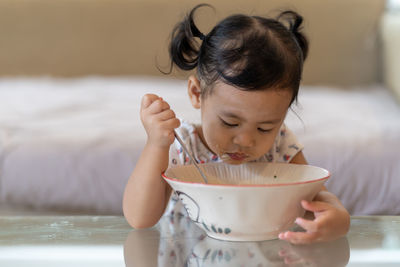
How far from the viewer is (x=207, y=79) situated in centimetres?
79

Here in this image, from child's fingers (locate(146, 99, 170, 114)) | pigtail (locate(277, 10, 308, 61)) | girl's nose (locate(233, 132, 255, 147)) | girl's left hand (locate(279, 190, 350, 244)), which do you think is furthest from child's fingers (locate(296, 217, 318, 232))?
pigtail (locate(277, 10, 308, 61))

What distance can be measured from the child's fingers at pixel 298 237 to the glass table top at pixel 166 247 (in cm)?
1

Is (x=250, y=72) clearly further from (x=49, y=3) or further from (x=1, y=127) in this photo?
(x=49, y=3)

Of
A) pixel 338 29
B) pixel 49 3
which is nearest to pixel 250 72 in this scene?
pixel 338 29

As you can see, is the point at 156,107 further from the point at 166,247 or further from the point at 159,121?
the point at 166,247

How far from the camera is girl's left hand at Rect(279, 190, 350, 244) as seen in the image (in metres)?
0.64

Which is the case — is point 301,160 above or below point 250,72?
below

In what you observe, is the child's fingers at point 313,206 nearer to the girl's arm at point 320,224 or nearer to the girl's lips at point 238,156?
the girl's arm at point 320,224

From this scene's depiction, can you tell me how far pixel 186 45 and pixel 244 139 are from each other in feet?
0.74

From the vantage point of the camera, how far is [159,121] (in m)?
0.74

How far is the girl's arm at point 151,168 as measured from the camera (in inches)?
29.4

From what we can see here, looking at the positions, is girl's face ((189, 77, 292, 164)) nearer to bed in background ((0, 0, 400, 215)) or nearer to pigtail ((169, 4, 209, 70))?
pigtail ((169, 4, 209, 70))

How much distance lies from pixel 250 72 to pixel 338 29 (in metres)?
1.82

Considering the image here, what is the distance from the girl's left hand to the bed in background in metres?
0.39
